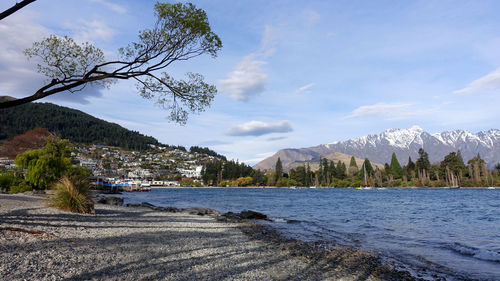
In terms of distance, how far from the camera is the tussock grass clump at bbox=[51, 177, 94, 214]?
16.6 m

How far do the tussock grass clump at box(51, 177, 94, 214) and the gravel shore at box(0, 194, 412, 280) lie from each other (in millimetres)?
3553

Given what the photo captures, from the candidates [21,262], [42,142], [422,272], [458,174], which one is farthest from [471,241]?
[458,174]

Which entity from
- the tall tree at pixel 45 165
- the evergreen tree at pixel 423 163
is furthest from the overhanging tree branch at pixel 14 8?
the evergreen tree at pixel 423 163

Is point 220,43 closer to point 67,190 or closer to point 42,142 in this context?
point 67,190

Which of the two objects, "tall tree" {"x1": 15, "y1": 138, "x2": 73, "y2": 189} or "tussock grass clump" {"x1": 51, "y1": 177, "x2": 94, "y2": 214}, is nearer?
"tussock grass clump" {"x1": 51, "y1": 177, "x2": 94, "y2": 214}

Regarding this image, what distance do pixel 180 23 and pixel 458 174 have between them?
171811 mm

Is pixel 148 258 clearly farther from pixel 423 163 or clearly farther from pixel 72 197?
pixel 423 163

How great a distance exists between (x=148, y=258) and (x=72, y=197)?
1144 centimetres

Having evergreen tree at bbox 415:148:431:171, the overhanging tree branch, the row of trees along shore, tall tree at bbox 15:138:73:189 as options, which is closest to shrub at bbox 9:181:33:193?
tall tree at bbox 15:138:73:189

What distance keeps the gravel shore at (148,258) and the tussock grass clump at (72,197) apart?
355 centimetres

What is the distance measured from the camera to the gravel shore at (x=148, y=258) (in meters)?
6.42

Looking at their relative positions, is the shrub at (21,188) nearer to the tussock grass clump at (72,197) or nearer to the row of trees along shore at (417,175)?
the tussock grass clump at (72,197)

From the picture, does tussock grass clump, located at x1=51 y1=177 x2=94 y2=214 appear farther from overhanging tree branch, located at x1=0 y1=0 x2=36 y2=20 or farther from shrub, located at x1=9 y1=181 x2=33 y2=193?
shrub, located at x1=9 y1=181 x2=33 y2=193

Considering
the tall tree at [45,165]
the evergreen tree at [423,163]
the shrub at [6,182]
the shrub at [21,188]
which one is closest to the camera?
the tall tree at [45,165]
